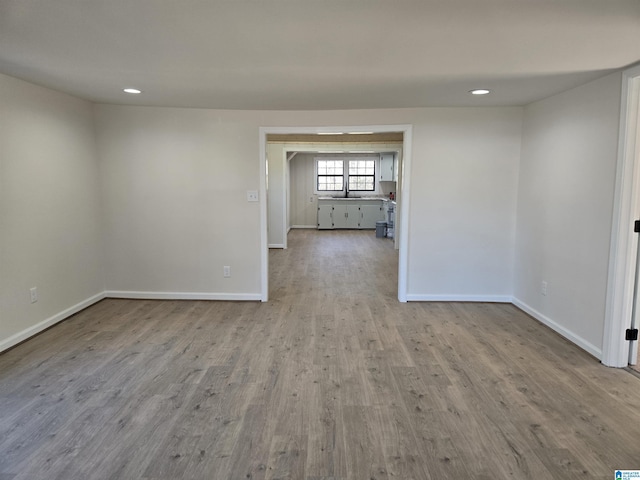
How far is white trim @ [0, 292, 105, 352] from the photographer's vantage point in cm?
337

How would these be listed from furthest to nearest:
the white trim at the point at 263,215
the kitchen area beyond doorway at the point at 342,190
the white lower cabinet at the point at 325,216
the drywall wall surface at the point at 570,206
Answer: the white lower cabinet at the point at 325,216 → the kitchen area beyond doorway at the point at 342,190 → the white trim at the point at 263,215 → the drywall wall surface at the point at 570,206

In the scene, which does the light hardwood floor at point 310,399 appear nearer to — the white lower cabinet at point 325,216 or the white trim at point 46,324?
the white trim at point 46,324

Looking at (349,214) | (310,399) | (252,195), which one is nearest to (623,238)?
(310,399)

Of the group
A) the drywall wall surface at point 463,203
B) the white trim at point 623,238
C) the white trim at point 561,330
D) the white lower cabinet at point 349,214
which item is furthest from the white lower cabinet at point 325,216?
the white trim at point 623,238

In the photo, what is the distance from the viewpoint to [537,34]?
86.1 inches

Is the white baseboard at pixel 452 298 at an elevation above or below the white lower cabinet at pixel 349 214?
below

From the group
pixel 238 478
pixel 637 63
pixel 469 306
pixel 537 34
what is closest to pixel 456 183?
pixel 469 306

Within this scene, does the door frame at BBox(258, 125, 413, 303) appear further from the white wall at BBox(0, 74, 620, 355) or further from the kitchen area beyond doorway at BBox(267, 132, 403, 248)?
the kitchen area beyond doorway at BBox(267, 132, 403, 248)

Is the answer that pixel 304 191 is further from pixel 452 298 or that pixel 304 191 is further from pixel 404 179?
pixel 452 298

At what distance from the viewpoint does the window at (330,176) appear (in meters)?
12.1

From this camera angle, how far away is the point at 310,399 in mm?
2641

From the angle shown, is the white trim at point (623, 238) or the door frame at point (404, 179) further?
the door frame at point (404, 179)

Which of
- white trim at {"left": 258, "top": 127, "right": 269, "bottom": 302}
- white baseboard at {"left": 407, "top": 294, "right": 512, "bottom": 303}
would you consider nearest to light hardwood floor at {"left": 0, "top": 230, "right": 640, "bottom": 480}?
white baseboard at {"left": 407, "top": 294, "right": 512, "bottom": 303}

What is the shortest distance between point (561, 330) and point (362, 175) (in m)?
8.93
